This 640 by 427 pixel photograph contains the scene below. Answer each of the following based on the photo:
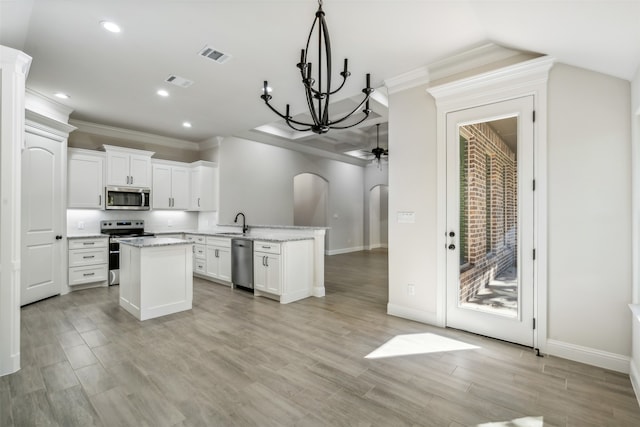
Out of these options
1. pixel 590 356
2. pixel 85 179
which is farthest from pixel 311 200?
pixel 590 356

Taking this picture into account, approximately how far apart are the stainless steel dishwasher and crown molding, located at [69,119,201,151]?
321 centimetres

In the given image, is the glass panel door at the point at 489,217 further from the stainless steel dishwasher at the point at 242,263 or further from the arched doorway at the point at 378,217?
the arched doorway at the point at 378,217

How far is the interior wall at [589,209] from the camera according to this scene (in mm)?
2377

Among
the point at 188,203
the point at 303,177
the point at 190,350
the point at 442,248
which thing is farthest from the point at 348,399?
the point at 303,177

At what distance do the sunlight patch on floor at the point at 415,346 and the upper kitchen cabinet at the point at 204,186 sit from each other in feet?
15.9

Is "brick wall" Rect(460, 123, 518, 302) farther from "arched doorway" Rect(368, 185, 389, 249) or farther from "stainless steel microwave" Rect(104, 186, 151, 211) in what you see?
"arched doorway" Rect(368, 185, 389, 249)

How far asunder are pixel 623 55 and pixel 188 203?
266 inches

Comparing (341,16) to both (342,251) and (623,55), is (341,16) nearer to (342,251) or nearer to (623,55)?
(623,55)

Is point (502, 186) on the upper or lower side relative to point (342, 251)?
upper

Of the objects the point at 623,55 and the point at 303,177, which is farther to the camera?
the point at 303,177

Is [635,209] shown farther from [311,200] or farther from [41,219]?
[311,200]

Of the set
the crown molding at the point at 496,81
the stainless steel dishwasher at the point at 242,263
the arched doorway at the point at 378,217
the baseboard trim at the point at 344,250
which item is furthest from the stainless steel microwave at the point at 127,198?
the arched doorway at the point at 378,217

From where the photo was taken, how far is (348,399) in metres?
2.02

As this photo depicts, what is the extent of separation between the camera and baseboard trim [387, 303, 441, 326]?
3342mm
